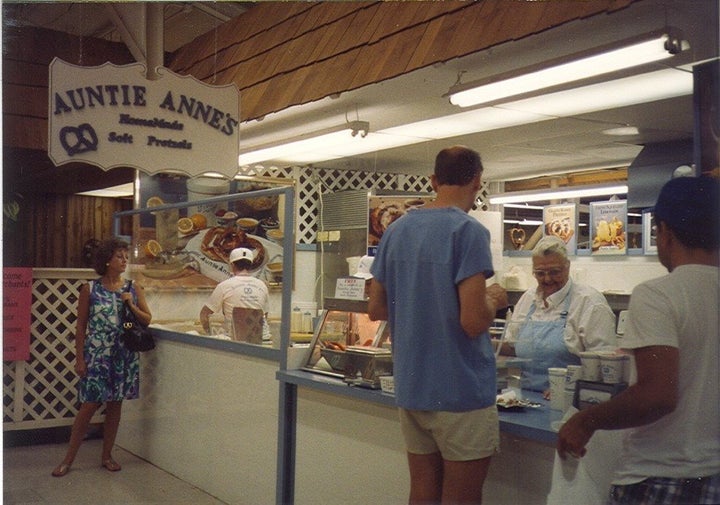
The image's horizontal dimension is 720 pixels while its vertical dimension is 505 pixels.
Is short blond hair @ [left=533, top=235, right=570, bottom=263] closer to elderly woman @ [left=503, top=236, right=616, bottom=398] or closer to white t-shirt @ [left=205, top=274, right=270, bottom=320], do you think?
elderly woman @ [left=503, top=236, right=616, bottom=398]

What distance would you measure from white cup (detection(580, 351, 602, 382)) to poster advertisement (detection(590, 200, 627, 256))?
3.61 metres

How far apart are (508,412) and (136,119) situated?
2.34m

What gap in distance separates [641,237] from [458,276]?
4419 mm

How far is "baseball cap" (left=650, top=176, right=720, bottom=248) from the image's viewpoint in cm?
180

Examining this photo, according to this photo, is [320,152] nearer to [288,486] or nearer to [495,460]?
[288,486]

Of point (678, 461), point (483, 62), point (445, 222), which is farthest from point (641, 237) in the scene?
point (678, 461)

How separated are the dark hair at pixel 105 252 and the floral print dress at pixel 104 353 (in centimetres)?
12

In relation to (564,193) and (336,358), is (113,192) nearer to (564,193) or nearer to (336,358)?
(564,193)

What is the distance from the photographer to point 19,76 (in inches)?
243

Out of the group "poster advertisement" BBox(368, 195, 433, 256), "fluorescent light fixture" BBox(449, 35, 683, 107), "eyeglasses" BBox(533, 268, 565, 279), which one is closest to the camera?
"fluorescent light fixture" BBox(449, 35, 683, 107)

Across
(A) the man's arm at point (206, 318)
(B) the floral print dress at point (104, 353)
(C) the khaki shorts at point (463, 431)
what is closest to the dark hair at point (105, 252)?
(B) the floral print dress at point (104, 353)

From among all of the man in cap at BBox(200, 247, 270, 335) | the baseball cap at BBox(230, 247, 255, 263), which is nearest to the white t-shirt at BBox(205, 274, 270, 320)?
the man in cap at BBox(200, 247, 270, 335)

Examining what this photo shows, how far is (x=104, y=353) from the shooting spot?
534cm

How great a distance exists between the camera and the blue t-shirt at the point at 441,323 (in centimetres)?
240
